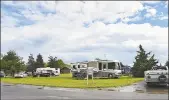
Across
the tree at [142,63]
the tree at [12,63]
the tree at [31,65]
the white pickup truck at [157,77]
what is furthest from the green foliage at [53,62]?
the white pickup truck at [157,77]

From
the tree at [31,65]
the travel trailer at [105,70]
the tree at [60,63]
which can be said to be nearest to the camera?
the travel trailer at [105,70]

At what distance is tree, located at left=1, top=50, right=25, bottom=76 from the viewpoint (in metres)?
70.6

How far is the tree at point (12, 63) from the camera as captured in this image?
7056 centimetres

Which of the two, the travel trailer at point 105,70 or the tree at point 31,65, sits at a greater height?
the tree at point 31,65

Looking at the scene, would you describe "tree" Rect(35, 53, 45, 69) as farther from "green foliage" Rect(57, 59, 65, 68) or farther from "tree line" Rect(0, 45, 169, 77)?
"green foliage" Rect(57, 59, 65, 68)

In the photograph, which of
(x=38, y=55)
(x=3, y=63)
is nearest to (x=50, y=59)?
(x=38, y=55)

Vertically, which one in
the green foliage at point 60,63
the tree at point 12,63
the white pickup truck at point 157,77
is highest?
the green foliage at point 60,63

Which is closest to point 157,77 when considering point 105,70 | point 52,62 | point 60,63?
point 105,70

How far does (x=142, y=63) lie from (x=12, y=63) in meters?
33.4

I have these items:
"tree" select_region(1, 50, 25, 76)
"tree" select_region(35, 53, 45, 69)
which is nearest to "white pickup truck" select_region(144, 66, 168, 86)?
"tree" select_region(1, 50, 25, 76)

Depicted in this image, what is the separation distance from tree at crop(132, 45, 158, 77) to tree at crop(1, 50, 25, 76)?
30.6m

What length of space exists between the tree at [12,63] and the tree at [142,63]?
3062 centimetres

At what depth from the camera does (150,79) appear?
23844 millimetres

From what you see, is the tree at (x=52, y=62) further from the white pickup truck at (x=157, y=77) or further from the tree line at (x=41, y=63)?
the white pickup truck at (x=157, y=77)
